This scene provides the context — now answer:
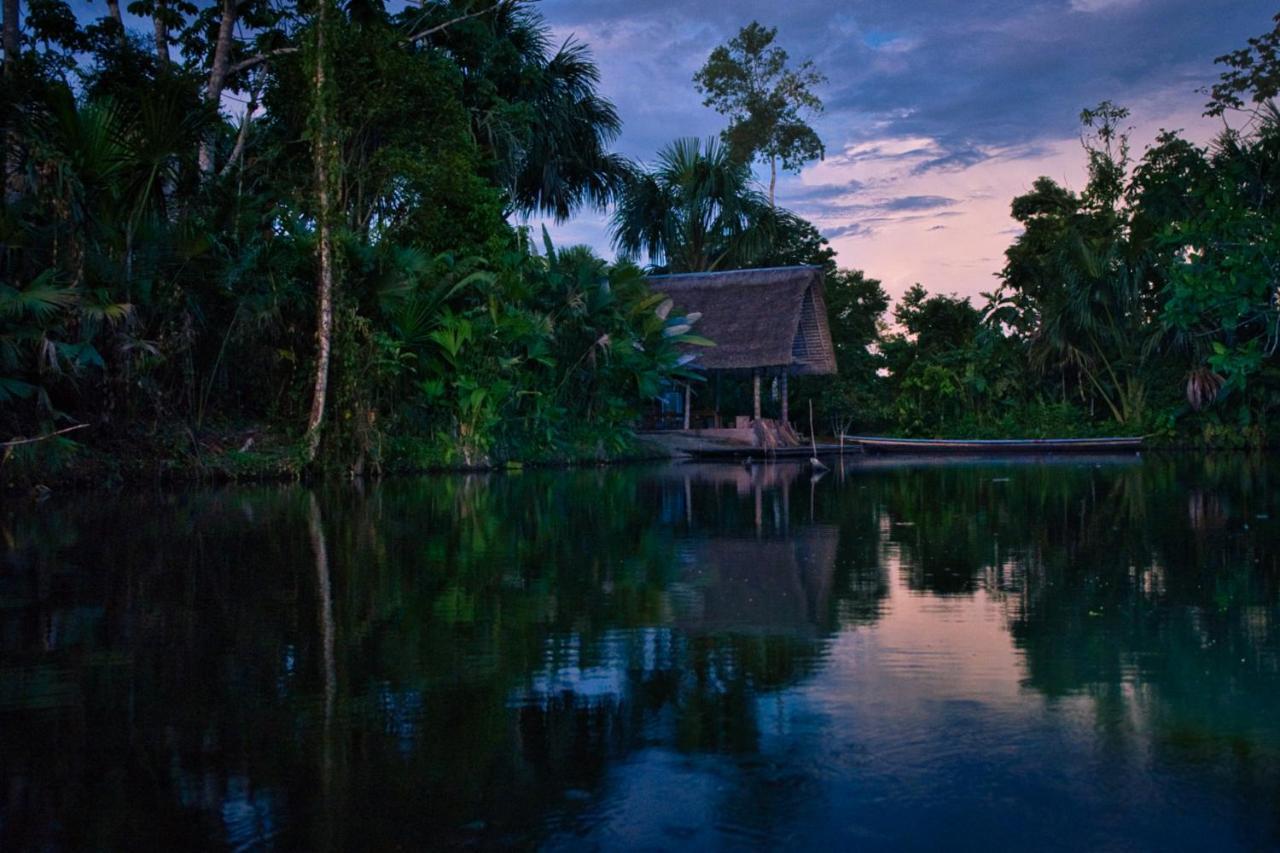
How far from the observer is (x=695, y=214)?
37594 mm

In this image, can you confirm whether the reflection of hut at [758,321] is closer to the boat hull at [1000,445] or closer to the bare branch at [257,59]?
the boat hull at [1000,445]

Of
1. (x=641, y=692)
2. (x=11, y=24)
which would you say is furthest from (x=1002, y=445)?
(x=641, y=692)

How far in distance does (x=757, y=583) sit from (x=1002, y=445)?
951 inches

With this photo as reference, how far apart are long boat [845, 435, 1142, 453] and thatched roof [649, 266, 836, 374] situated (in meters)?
2.71

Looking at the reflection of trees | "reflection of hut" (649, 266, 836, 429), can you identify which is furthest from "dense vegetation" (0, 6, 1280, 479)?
the reflection of trees

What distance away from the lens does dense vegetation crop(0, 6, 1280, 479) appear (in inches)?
562

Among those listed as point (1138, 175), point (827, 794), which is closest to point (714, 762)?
point (827, 794)

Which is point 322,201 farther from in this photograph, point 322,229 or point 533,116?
point 533,116

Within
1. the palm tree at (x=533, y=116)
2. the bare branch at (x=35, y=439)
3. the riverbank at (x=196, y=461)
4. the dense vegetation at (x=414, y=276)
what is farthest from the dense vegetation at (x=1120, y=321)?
the bare branch at (x=35, y=439)

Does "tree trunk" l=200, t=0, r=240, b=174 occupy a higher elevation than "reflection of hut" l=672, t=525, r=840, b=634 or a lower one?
higher

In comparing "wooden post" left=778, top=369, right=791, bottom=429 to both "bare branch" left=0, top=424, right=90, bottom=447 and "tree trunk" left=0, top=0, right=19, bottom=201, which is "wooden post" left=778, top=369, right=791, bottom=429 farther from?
"bare branch" left=0, top=424, right=90, bottom=447

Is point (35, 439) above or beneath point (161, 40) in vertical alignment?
beneath

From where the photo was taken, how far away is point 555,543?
8477 millimetres

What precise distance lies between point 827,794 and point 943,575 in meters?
4.23
